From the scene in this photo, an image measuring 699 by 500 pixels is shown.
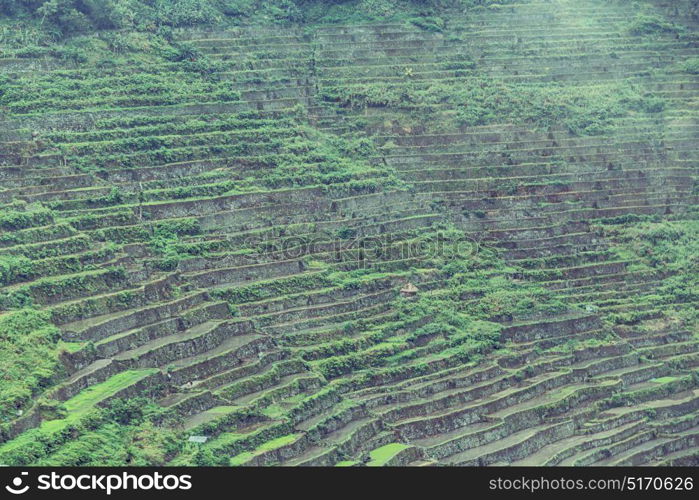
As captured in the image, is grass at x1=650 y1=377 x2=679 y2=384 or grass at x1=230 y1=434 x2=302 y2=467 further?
grass at x1=650 y1=377 x2=679 y2=384

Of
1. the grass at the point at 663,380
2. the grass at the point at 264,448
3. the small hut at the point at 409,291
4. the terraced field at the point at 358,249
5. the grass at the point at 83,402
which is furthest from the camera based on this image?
the grass at the point at 663,380

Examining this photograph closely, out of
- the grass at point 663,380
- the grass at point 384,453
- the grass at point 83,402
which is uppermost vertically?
the grass at point 83,402

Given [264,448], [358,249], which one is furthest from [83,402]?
[358,249]

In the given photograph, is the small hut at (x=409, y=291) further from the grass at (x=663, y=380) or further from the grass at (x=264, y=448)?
the grass at (x=264, y=448)

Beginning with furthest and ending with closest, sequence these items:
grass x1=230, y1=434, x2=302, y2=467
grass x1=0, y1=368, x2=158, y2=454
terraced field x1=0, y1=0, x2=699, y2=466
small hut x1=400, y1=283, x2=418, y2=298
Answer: small hut x1=400, y1=283, x2=418, y2=298
terraced field x1=0, y1=0, x2=699, y2=466
grass x1=230, y1=434, x2=302, y2=467
grass x1=0, y1=368, x2=158, y2=454

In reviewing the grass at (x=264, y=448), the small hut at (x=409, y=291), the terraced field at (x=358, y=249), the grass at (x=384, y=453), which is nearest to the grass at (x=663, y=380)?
the terraced field at (x=358, y=249)

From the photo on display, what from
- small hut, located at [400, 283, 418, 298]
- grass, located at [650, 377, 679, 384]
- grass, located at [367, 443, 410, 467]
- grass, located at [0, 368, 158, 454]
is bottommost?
grass, located at [650, 377, 679, 384]

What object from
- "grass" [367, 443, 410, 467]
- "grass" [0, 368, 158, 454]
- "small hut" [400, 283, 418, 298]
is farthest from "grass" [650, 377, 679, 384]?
"grass" [0, 368, 158, 454]

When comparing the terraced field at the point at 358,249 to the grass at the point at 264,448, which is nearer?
the grass at the point at 264,448

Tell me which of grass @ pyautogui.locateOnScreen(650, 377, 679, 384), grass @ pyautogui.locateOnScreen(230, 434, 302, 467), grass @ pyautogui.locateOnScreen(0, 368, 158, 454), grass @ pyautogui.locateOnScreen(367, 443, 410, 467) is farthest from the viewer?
grass @ pyautogui.locateOnScreen(650, 377, 679, 384)

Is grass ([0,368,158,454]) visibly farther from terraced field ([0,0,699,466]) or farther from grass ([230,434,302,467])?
grass ([230,434,302,467])
